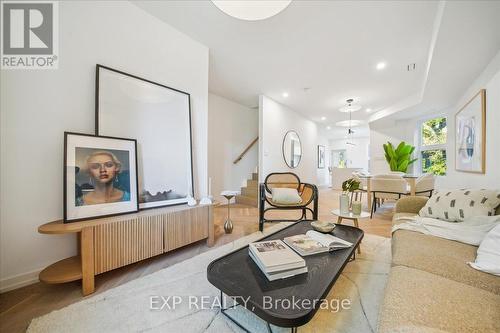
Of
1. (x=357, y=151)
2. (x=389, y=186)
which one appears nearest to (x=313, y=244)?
(x=389, y=186)

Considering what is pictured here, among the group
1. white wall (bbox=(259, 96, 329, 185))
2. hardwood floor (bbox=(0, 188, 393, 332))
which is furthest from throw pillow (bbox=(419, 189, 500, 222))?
white wall (bbox=(259, 96, 329, 185))

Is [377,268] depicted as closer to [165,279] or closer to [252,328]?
[252,328]

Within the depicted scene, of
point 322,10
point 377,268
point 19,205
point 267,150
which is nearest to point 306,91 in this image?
point 267,150

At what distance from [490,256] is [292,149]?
14.8 ft

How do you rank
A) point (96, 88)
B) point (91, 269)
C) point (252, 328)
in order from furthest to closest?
point (96, 88) → point (91, 269) → point (252, 328)

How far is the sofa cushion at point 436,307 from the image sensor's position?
66 centimetres

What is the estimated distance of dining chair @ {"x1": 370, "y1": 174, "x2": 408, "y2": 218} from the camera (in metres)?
3.39

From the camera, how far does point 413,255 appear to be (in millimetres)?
1168

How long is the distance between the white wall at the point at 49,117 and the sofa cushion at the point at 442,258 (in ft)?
8.46

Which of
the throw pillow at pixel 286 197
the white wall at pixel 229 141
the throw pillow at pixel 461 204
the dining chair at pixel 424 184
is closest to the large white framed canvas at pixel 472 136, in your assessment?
the dining chair at pixel 424 184

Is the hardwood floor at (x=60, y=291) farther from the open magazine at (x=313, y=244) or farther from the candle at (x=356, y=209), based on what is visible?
the open magazine at (x=313, y=244)

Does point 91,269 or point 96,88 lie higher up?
point 96,88

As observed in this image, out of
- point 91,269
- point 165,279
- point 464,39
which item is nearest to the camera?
point 91,269

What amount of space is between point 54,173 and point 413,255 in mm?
2691
